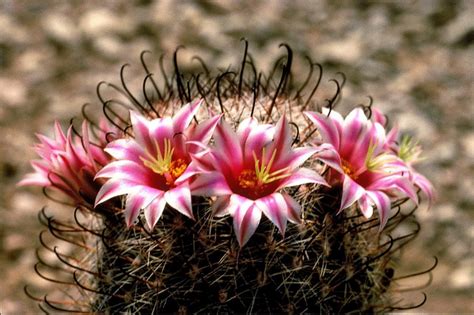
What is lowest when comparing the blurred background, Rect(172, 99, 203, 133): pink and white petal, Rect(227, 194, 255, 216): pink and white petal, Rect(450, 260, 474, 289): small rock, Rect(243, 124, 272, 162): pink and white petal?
Rect(450, 260, 474, 289): small rock

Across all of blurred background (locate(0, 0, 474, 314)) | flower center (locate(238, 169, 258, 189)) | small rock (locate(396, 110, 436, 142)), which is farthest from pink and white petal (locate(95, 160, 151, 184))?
small rock (locate(396, 110, 436, 142))

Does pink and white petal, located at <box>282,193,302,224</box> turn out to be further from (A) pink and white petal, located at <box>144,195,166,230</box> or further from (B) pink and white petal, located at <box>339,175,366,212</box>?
(A) pink and white petal, located at <box>144,195,166,230</box>

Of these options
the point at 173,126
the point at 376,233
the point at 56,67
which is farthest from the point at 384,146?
the point at 56,67

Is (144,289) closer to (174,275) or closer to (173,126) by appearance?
(174,275)

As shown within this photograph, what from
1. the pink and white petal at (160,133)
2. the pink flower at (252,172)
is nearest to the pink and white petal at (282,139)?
the pink flower at (252,172)

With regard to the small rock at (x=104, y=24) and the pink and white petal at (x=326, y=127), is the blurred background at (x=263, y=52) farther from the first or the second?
the pink and white petal at (x=326, y=127)

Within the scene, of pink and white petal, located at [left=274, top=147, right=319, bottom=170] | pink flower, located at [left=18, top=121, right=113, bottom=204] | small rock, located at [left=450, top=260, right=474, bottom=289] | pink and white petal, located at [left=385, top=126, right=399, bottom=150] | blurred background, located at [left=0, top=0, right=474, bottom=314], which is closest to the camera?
pink and white petal, located at [left=274, top=147, right=319, bottom=170]

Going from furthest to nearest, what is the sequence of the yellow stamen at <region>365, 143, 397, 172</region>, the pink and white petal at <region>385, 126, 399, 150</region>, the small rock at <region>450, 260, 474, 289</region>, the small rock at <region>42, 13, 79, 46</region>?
1. the small rock at <region>42, 13, 79, 46</region>
2. the small rock at <region>450, 260, 474, 289</region>
3. the pink and white petal at <region>385, 126, 399, 150</region>
4. the yellow stamen at <region>365, 143, 397, 172</region>

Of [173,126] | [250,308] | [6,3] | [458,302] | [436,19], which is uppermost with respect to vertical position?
[6,3]
